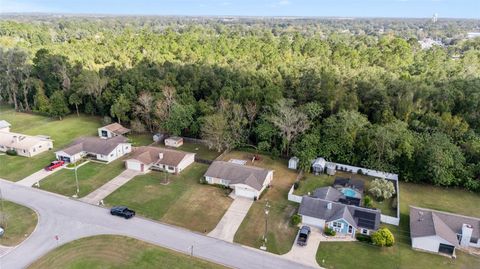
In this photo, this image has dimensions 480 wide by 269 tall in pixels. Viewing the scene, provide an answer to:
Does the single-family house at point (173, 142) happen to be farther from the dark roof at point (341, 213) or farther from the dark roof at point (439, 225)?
the dark roof at point (439, 225)

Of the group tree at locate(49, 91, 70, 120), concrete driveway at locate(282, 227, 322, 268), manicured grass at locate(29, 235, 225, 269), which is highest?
tree at locate(49, 91, 70, 120)

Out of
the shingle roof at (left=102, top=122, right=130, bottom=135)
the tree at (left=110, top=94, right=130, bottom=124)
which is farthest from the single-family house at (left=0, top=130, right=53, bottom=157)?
the tree at (left=110, top=94, right=130, bottom=124)

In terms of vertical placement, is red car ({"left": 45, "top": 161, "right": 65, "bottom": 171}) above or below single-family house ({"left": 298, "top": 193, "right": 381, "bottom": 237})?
below

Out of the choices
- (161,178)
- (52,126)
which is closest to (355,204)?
(161,178)

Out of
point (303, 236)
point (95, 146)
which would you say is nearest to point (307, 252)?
point (303, 236)

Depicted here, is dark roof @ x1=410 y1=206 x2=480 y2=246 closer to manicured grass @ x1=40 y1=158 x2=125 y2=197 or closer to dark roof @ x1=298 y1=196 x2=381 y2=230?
dark roof @ x1=298 y1=196 x2=381 y2=230

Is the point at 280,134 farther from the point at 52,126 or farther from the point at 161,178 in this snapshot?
the point at 52,126

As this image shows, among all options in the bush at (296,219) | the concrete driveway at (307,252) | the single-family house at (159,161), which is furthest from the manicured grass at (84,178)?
the concrete driveway at (307,252)
